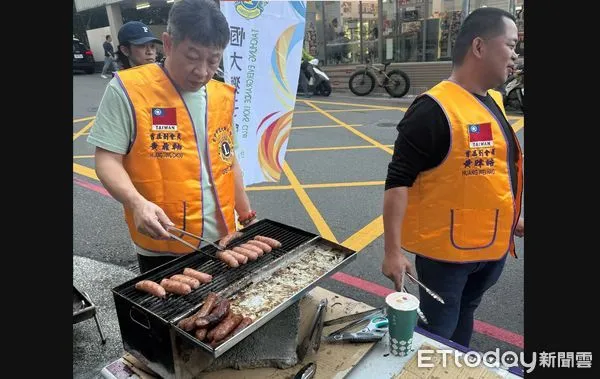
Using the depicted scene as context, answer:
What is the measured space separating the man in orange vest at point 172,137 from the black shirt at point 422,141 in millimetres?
896

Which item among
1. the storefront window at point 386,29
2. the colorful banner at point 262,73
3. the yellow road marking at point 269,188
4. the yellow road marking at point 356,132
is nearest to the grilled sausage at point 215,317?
the colorful banner at point 262,73

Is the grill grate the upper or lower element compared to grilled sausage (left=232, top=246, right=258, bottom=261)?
lower

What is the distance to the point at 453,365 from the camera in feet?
6.58

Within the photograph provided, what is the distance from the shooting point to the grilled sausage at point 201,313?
167 cm

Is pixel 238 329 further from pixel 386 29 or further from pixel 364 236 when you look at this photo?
pixel 386 29

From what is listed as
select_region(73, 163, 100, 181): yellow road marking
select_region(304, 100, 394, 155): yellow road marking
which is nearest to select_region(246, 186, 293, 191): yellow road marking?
select_region(304, 100, 394, 155): yellow road marking

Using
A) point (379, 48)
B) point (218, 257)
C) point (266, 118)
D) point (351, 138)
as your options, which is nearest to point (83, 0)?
point (379, 48)

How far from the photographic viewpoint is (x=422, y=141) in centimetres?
205

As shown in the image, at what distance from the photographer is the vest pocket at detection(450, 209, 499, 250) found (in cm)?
214

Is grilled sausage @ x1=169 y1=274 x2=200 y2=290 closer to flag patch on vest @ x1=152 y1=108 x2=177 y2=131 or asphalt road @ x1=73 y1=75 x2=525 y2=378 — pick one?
flag patch on vest @ x1=152 y1=108 x2=177 y2=131

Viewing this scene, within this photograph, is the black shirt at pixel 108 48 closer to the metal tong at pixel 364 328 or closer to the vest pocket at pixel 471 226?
the metal tong at pixel 364 328

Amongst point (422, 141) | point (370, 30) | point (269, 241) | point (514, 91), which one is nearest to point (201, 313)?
point (269, 241)

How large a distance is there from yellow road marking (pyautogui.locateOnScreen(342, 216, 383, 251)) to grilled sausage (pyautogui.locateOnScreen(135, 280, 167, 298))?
2923 mm

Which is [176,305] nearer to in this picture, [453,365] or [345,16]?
[453,365]
